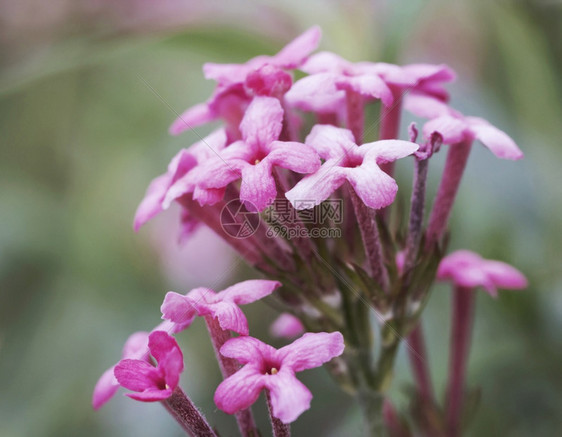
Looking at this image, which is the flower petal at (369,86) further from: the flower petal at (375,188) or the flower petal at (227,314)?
the flower petal at (227,314)

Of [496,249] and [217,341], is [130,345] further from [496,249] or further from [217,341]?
[496,249]

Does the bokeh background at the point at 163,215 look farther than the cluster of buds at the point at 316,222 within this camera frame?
Yes

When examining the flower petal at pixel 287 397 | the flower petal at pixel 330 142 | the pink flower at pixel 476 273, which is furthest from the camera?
the pink flower at pixel 476 273

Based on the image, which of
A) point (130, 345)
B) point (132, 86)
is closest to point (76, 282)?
point (132, 86)

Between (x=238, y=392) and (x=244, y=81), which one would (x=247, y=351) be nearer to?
(x=238, y=392)

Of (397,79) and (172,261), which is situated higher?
(397,79)

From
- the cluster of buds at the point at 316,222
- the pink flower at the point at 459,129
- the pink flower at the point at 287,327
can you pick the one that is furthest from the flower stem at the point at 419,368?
the pink flower at the point at 459,129

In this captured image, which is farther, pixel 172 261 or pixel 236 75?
pixel 172 261
